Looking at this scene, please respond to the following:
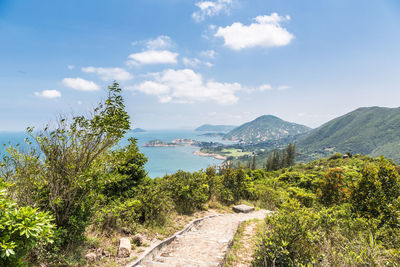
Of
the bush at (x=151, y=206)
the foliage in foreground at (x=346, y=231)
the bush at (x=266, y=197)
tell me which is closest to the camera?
the foliage in foreground at (x=346, y=231)

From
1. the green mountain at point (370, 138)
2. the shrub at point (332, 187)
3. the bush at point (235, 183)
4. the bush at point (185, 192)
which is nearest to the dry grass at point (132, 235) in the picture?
the bush at point (185, 192)

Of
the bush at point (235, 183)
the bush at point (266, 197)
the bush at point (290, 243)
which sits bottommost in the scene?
the bush at point (266, 197)

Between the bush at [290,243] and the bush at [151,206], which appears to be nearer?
the bush at [290,243]

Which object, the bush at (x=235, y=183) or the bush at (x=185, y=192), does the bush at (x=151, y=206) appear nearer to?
the bush at (x=185, y=192)

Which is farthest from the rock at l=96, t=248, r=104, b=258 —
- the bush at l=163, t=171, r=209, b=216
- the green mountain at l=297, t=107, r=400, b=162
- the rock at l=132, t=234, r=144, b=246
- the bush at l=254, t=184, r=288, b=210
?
the green mountain at l=297, t=107, r=400, b=162

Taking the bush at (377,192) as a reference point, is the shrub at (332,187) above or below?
below

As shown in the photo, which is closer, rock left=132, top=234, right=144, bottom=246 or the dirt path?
the dirt path

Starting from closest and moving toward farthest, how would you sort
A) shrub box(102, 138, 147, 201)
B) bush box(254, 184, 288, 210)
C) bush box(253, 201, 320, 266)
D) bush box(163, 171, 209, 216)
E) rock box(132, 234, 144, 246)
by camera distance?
1. bush box(253, 201, 320, 266)
2. rock box(132, 234, 144, 246)
3. shrub box(102, 138, 147, 201)
4. bush box(163, 171, 209, 216)
5. bush box(254, 184, 288, 210)

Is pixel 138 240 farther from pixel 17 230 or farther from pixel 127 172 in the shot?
pixel 17 230

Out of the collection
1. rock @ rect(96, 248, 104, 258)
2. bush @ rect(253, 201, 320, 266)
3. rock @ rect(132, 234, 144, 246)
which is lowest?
rock @ rect(132, 234, 144, 246)

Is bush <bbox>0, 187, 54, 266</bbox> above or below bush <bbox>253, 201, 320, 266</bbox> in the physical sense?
above

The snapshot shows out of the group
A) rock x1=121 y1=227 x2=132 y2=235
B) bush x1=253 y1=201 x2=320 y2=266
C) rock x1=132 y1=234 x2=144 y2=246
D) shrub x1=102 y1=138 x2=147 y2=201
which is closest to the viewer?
bush x1=253 y1=201 x2=320 y2=266

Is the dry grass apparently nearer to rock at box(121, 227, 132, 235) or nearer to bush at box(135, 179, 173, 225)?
rock at box(121, 227, 132, 235)

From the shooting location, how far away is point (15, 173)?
3.34 m
